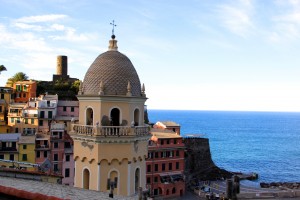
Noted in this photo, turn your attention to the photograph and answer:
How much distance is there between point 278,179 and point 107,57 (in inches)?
3342

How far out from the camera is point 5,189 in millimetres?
6832

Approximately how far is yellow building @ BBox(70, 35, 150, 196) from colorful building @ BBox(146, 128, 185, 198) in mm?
44919

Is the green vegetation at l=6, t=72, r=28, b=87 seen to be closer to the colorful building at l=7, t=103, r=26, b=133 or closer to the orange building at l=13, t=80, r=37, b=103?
the orange building at l=13, t=80, r=37, b=103

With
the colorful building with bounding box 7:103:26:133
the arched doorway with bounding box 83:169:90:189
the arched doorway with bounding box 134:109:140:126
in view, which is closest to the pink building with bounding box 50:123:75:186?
the colorful building with bounding box 7:103:26:133

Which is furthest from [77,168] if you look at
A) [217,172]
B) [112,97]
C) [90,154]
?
[217,172]

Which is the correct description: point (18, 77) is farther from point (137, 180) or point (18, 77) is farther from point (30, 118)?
point (137, 180)

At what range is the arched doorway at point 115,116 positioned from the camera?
652 inches

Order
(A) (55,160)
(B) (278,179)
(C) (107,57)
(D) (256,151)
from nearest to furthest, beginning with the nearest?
(C) (107,57), (A) (55,160), (B) (278,179), (D) (256,151)

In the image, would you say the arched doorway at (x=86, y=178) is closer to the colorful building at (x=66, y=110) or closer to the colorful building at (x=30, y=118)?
the colorful building at (x=30, y=118)

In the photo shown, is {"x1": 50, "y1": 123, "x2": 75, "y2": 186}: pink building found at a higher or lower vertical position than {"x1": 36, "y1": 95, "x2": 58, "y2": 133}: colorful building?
lower

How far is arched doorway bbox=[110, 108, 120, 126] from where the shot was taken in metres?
16.6

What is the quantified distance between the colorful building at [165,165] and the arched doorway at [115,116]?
44966 millimetres

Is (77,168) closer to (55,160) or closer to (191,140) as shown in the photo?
(55,160)

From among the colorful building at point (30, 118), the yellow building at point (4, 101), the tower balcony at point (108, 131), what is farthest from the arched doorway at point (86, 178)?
the yellow building at point (4, 101)
